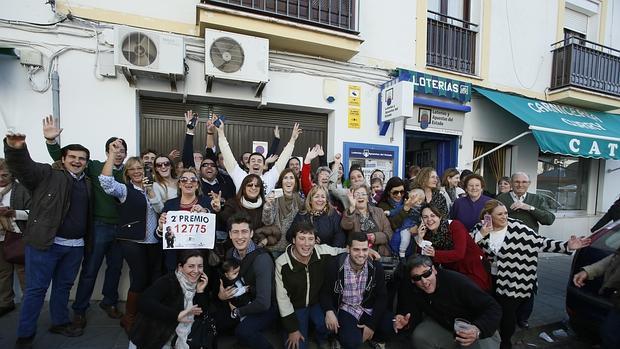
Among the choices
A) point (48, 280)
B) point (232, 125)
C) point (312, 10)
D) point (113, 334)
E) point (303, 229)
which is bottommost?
point (113, 334)

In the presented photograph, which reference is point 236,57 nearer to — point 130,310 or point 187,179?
point 187,179

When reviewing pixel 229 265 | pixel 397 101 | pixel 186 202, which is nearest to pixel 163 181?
pixel 186 202

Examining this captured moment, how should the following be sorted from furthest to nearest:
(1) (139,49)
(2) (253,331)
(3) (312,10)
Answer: (3) (312,10), (1) (139,49), (2) (253,331)

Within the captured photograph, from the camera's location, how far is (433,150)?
24.4ft

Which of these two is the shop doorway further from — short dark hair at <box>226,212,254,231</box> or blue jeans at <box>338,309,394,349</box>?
short dark hair at <box>226,212,254,231</box>

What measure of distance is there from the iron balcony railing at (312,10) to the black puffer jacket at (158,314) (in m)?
4.18

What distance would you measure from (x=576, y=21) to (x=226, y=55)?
32.9 feet

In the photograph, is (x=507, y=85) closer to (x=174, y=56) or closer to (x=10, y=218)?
(x=174, y=56)

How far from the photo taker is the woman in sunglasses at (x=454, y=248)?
117 inches

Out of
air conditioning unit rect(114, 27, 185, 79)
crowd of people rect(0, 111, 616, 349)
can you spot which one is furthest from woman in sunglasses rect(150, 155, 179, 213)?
air conditioning unit rect(114, 27, 185, 79)

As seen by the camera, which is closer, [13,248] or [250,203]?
[250,203]

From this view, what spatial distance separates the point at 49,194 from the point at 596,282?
524 cm

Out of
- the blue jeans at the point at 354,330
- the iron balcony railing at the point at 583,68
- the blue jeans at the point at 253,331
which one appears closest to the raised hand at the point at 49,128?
the blue jeans at the point at 253,331

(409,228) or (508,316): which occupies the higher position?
(409,228)
